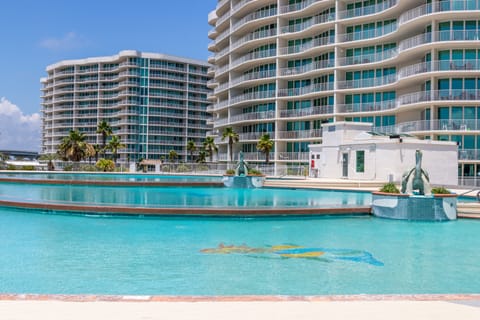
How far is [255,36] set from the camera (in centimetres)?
5997

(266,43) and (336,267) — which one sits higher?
(266,43)

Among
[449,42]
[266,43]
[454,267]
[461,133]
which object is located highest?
[266,43]

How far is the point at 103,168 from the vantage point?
57.9 meters

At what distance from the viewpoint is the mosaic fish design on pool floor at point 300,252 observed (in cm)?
1001

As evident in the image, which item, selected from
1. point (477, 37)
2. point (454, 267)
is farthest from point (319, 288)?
point (477, 37)

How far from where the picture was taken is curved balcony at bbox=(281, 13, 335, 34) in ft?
170

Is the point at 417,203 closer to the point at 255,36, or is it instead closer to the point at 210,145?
the point at 255,36

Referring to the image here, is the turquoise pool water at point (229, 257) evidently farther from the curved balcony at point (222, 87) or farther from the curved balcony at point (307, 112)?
the curved balcony at point (222, 87)

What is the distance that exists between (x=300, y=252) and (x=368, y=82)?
1625 inches

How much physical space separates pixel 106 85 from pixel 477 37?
82.0m

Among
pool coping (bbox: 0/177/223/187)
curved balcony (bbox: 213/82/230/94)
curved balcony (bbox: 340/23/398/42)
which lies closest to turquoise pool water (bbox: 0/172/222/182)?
pool coping (bbox: 0/177/223/187)

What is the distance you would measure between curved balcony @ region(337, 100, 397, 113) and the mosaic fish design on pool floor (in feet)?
125
